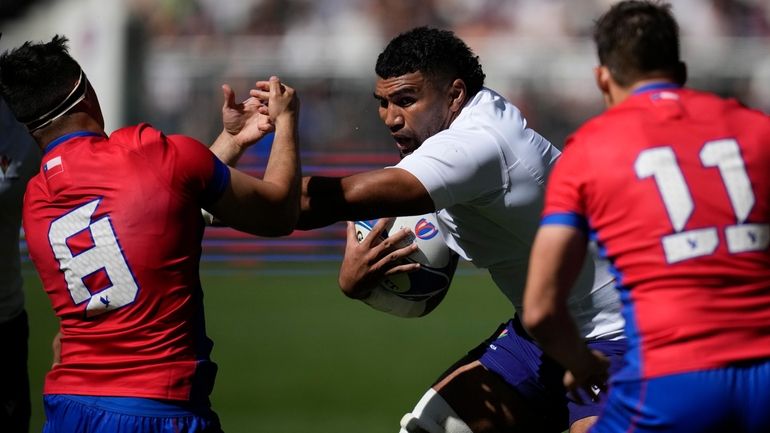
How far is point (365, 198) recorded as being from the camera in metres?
4.04

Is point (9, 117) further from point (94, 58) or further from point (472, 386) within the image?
point (94, 58)

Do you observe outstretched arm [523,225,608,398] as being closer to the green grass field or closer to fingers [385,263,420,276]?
fingers [385,263,420,276]

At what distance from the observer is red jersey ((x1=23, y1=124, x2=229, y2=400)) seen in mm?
3449

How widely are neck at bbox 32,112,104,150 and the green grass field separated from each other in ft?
11.0

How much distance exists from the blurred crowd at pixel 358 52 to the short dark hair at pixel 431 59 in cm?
984

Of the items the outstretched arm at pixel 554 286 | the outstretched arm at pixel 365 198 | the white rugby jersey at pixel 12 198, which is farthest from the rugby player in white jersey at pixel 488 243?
the white rugby jersey at pixel 12 198

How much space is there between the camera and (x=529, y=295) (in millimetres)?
3016

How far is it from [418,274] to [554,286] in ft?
6.75

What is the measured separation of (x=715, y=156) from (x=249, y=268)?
10.9m

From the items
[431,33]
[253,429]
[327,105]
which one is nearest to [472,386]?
[431,33]

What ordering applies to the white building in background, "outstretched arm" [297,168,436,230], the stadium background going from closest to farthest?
"outstretched arm" [297,168,436,230], the stadium background, the white building in background

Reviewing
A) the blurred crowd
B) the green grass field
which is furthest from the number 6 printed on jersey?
the blurred crowd

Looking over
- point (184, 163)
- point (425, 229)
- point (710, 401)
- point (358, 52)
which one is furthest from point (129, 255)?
point (358, 52)

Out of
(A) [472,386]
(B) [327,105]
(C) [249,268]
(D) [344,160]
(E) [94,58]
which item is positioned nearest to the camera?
(A) [472,386]
